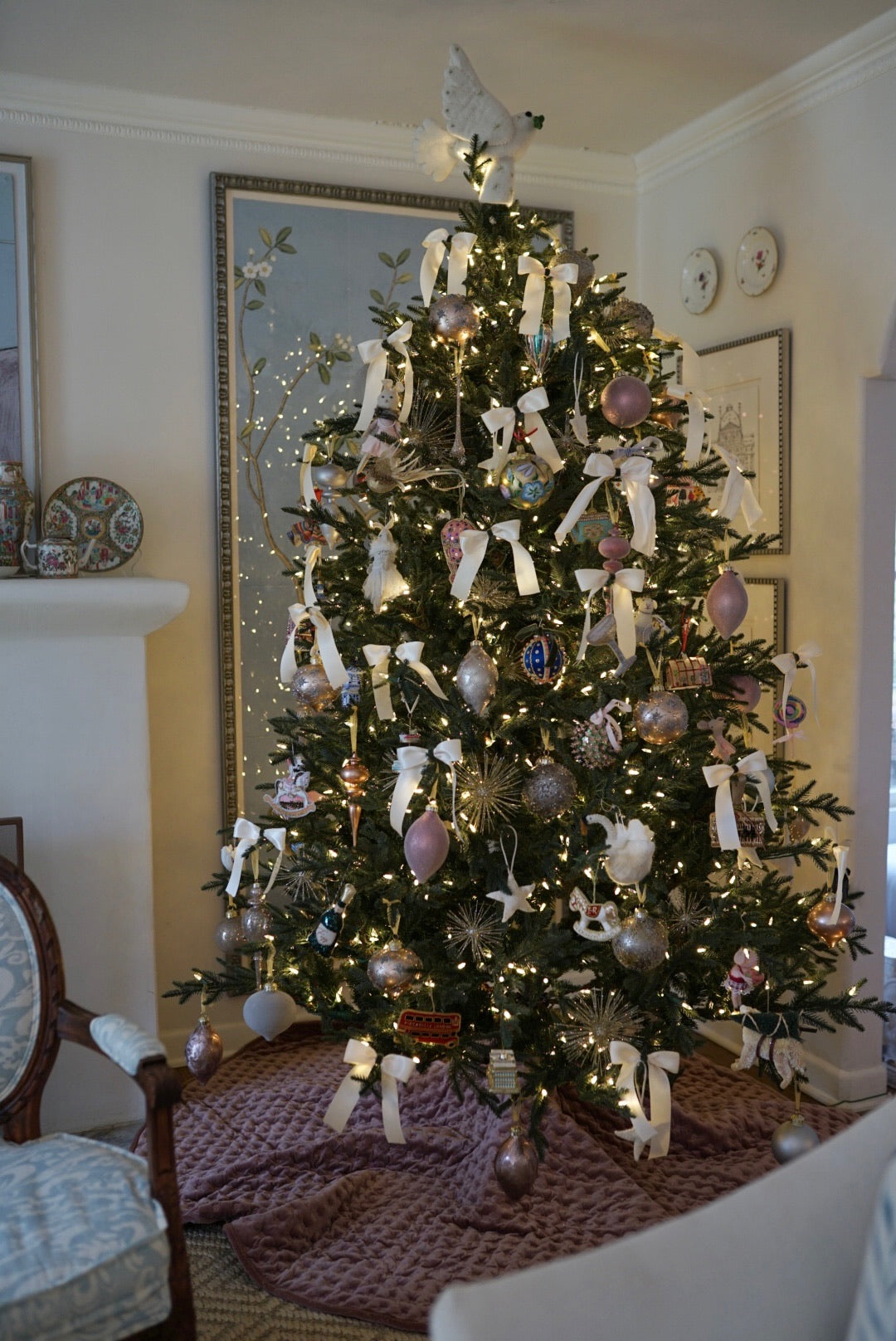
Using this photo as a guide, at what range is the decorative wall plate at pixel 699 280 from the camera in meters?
3.35

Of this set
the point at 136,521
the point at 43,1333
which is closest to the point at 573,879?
the point at 43,1333

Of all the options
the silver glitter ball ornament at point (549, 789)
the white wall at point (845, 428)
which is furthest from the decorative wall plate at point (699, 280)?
the silver glitter ball ornament at point (549, 789)

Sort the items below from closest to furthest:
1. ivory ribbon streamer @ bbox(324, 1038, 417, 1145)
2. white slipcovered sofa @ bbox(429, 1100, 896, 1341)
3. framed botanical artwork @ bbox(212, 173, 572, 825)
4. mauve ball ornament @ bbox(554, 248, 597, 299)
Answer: white slipcovered sofa @ bbox(429, 1100, 896, 1341), ivory ribbon streamer @ bbox(324, 1038, 417, 1145), mauve ball ornament @ bbox(554, 248, 597, 299), framed botanical artwork @ bbox(212, 173, 572, 825)

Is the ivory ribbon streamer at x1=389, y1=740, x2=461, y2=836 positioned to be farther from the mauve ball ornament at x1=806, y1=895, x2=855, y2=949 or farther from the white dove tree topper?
the white dove tree topper

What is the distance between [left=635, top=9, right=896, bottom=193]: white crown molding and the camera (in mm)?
2674

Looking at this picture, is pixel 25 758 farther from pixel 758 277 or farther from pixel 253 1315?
pixel 758 277

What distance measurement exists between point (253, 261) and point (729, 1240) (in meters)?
2.94

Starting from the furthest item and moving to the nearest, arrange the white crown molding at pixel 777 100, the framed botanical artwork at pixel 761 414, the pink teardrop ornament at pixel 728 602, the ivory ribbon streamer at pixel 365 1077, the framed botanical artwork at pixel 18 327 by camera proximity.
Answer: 1. the framed botanical artwork at pixel 761 414
2. the framed botanical artwork at pixel 18 327
3. the white crown molding at pixel 777 100
4. the ivory ribbon streamer at pixel 365 1077
5. the pink teardrop ornament at pixel 728 602

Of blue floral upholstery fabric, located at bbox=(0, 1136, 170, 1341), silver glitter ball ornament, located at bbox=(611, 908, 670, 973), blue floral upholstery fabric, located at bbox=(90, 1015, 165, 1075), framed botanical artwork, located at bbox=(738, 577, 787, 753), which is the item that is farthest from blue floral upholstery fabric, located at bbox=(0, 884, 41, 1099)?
framed botanical artwork, located at bbox=(738, 577, 787, 753)

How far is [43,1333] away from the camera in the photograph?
1.48 metres

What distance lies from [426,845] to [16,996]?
80 cm

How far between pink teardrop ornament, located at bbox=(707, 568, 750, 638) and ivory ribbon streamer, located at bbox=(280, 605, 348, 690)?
0.77 meters

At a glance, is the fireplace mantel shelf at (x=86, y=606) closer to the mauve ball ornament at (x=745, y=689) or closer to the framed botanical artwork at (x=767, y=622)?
the mauve ball ornament at (x=745, y=689)

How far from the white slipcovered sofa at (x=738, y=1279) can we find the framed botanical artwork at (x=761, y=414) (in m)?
2.12
